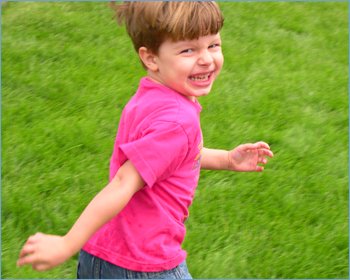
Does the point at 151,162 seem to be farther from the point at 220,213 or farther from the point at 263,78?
the point at 263,78

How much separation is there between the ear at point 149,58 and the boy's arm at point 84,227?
357mm

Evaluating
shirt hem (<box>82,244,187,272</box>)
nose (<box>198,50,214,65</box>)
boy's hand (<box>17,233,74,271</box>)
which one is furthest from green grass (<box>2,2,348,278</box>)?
nose (<box>198,50,214,65</box>)

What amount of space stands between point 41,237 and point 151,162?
41cm

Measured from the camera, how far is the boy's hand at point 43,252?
1.85 metres

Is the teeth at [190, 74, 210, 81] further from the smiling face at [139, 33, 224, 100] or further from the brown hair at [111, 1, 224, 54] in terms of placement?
the brown hair at [111, 1, 224, 54]

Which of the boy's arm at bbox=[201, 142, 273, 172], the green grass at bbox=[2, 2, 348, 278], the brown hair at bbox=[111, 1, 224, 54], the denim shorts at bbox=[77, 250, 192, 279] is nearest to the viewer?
the brown hair at bbox=[111, 1, 224, 54]

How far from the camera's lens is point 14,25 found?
192 inches

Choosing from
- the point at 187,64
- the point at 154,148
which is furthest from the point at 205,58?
the point at 154,148

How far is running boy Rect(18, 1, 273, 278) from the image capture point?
192 centimetres

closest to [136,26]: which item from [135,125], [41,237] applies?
[135,125]

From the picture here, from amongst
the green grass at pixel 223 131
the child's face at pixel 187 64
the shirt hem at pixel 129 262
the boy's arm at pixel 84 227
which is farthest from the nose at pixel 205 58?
the green grass at pixel 223 131

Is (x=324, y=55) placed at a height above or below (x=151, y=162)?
below

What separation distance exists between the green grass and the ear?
1.30 metres

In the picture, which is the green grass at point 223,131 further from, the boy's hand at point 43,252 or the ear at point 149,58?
the ear at point 149,58
